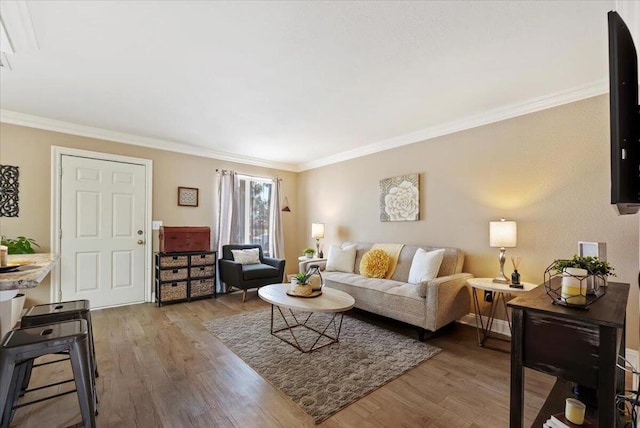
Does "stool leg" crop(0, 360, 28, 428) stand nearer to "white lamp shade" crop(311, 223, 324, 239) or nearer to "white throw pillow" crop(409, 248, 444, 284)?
"white throw pillow" crop(409, 248, 444, 284)

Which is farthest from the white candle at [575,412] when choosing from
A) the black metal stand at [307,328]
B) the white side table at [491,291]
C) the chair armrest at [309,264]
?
the chair armrest at [309,264]

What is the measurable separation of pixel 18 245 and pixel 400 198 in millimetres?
4581

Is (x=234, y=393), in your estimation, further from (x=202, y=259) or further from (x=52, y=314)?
(x=202, y=259)

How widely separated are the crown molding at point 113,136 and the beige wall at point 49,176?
61 mm

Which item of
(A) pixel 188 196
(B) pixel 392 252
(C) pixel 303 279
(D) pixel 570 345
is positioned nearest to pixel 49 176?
(A) pixel 188 196

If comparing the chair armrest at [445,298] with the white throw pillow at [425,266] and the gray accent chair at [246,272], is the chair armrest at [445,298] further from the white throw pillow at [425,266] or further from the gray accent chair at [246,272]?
the gray accent chair at [246,272]

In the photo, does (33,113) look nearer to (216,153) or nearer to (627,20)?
(216,153)

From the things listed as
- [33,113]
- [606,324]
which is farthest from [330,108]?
[33,113]

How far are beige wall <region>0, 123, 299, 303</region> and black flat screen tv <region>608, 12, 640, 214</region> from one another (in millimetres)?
4797

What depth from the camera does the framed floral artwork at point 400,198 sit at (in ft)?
12.6

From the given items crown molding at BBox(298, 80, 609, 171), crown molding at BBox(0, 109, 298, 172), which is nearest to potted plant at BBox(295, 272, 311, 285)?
crown molding at BBox(298, 80, 609, 171)

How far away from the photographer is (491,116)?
3.15 metres

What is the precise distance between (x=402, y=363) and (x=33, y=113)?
15.8 ft

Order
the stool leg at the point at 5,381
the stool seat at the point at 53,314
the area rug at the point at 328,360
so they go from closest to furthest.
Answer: the stool leg at the point at 5,381, the stool seat at the point at 53,314, the area rug at the point at 328,360
